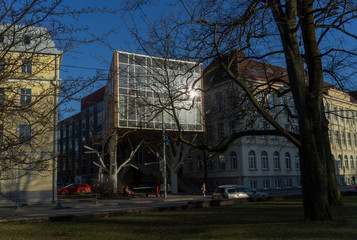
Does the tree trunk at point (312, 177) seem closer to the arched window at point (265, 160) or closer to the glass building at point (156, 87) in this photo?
the glass building at point (156, 87)

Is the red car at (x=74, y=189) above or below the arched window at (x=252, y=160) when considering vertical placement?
below

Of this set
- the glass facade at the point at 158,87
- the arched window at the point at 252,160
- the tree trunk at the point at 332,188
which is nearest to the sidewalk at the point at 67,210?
the glass facade at the point at 158,87

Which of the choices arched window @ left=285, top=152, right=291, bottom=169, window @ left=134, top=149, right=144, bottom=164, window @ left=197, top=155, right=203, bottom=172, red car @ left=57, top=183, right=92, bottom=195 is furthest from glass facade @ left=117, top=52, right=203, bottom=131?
window @ left=134, top=149, right=144, bottom=164

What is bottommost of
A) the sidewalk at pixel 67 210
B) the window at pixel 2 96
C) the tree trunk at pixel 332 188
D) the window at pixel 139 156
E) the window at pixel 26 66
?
the sidewalk at pixel 67 210

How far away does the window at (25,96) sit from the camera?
264 inches

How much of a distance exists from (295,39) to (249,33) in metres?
2.01

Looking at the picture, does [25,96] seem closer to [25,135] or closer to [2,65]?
[25,135]

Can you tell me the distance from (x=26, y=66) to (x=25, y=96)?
65 centimetres

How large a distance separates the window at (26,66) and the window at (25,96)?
463mm

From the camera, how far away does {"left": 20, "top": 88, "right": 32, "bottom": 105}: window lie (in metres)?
6.71

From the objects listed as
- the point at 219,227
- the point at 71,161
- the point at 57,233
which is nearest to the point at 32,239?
the point at 57,233

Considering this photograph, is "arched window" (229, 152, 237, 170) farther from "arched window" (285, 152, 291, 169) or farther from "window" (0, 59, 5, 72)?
"window" (0, 59, 5, 72)

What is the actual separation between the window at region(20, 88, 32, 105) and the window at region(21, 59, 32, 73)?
46cm

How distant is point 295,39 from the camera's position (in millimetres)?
11227
